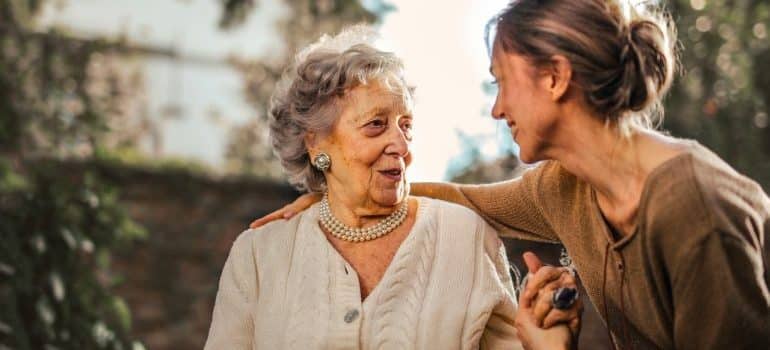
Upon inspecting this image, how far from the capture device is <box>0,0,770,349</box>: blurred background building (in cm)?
474

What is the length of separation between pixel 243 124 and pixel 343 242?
241 inches

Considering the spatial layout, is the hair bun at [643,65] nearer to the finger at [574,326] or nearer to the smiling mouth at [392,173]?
the finger at [574,326]

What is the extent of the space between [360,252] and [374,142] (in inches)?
11.8

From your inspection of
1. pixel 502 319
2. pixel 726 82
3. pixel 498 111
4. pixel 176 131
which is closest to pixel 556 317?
pixel 502 319

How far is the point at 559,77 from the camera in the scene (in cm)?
233

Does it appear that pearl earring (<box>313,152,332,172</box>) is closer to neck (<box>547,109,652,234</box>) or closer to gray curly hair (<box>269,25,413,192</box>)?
gray curly hair (<box>269,25,413,192</box>)

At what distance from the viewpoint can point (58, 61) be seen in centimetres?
688

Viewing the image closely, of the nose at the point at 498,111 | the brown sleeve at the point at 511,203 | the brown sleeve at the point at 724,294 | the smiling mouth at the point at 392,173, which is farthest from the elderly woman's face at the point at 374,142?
the brown sleeve at the point at 724,294

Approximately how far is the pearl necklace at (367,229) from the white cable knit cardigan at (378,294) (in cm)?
4

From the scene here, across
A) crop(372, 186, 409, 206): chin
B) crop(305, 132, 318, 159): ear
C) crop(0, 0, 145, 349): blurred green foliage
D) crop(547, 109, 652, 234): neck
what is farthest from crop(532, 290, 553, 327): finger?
crop(0, 0, 145, 349): blurred green foliage

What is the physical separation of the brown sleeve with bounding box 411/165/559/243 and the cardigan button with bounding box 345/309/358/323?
0.48 m

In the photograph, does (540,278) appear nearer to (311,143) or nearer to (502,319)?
(502,319)

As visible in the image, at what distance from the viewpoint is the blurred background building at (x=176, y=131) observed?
474 centimetres

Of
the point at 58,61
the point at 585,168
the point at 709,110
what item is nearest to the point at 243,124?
the point at 58,61
